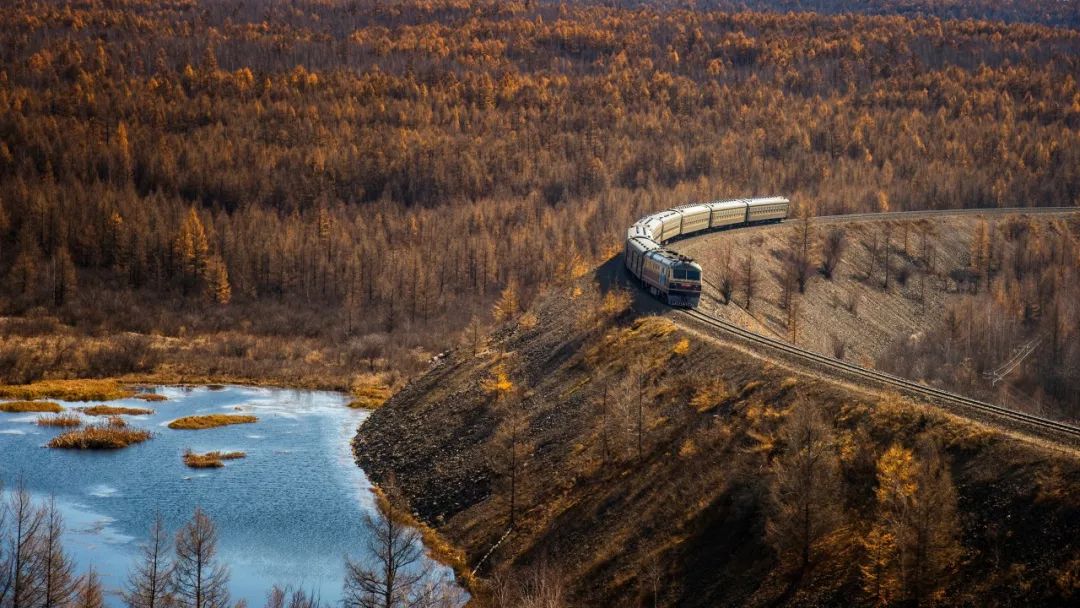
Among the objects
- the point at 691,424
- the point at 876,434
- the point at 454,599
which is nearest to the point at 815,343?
the point at 691,424

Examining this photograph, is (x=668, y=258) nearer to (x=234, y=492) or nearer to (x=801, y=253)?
(x=234, y=492)

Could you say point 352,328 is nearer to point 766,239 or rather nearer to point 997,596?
point 766,239

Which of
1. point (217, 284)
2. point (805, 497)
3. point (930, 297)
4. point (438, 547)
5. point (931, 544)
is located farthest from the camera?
point (217, 284)

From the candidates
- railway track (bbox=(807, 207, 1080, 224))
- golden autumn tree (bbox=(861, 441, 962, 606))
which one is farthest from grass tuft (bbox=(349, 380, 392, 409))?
golden autumn tree (bbox=(861, 441, 962, 606))

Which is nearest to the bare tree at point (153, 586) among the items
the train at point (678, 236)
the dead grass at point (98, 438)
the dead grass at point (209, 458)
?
the dead grass at point (209, 458)

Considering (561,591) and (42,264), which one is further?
(42,264)

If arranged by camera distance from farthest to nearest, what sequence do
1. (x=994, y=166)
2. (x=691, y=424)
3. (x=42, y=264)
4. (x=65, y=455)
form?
(x=994, y=166) → (x=42, y=264) → (x=65, y=455) → (x=691, y=424)

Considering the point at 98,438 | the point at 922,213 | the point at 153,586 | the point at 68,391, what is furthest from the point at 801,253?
the point at 153,586
